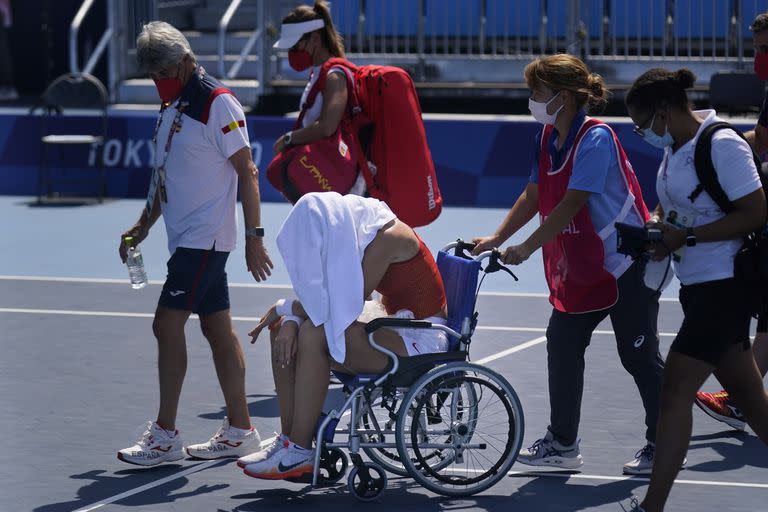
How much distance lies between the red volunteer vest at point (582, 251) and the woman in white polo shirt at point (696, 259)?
0.68 metres

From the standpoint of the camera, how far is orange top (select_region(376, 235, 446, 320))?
5.81 m

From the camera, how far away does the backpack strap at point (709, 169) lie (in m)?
5.15

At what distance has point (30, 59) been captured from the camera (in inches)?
829

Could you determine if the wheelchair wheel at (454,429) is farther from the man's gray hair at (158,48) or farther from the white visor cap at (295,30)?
the white visor cap at (295,30)

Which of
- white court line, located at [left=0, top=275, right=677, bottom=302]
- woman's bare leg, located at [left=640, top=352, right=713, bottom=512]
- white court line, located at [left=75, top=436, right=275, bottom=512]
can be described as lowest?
white court line, located at [left=0, top=275, right=677, bottom=302]

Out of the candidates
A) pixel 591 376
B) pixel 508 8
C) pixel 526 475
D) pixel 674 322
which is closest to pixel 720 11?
pixel 508 8

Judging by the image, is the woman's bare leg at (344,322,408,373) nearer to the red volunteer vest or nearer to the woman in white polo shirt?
the red volunteer vest

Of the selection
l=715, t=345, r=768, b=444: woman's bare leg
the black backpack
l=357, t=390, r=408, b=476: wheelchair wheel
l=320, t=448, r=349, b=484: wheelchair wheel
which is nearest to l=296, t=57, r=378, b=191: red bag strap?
l=357, t=390, r=408, b=476: wheelchair wheel

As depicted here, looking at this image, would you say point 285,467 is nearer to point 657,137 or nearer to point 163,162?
point 163,162

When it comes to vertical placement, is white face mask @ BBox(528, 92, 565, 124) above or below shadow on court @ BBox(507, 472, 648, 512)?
above

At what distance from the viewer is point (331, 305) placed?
5629mm

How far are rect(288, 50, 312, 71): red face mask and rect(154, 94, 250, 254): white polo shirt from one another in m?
1.25

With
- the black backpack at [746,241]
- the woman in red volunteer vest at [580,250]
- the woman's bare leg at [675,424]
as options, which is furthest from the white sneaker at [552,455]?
the black backpack at [746,241]

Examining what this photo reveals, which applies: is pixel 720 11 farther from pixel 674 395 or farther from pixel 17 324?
pixel 674 395
